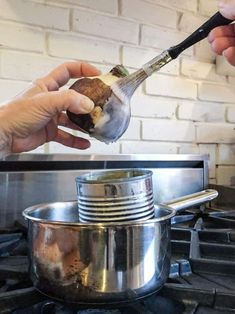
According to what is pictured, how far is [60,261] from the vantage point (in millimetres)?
379

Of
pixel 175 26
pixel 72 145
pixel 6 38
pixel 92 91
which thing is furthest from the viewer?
pixel 175 26

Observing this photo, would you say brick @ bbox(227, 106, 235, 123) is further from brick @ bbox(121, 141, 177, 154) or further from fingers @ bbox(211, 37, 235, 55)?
fingers @ bbox(211, 37, 235, 55)

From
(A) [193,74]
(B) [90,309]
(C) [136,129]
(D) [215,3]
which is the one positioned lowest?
(B) [90,309]

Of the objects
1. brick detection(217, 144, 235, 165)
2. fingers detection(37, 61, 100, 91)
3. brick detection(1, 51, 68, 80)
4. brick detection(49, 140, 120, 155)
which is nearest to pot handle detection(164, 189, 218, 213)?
fingers detection(37, 61, 100, 91)

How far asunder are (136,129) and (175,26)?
1.15 feet

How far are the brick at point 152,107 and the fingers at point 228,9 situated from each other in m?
0.49

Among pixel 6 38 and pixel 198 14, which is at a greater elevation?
pixel 198 14

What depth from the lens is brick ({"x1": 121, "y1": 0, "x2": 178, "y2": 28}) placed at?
0.97 metres

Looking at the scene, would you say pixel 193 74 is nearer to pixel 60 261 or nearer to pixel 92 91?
pixel 92 91

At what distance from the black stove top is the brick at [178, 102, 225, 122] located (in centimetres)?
53

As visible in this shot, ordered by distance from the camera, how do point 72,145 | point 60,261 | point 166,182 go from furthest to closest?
point 166,182
point 72,145
point 60,261

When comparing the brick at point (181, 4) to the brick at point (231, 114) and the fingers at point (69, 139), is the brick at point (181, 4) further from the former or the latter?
the fingers at point (69, 139)

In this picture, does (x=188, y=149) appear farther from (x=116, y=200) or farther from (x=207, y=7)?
(x=116, y=200)

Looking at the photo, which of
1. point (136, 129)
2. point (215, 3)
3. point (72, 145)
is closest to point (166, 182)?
point (136, 129)
